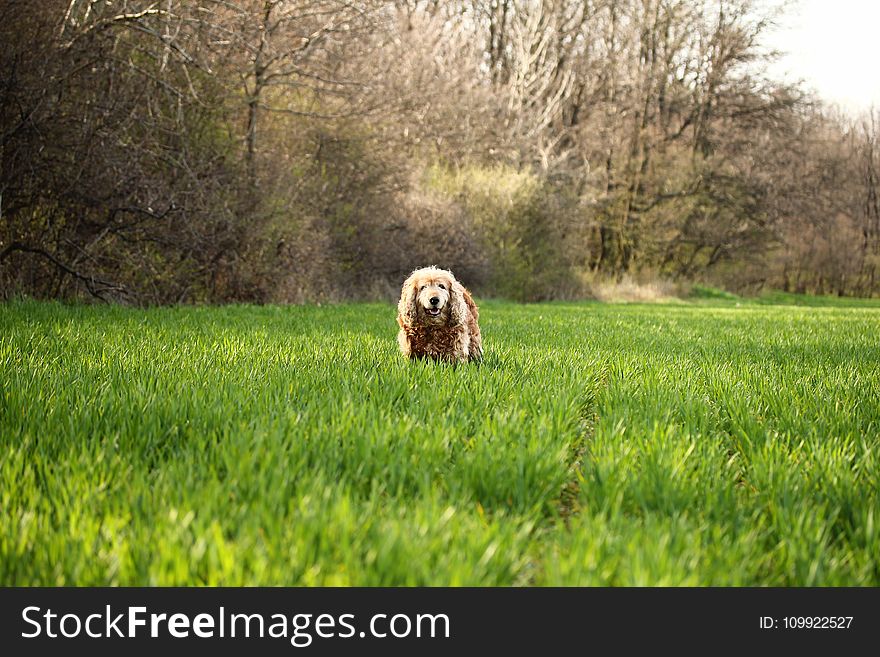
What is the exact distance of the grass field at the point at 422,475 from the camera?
1699 millimetres

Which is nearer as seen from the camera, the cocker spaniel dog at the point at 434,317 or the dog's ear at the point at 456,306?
the cocker spaniel dog at the point at 434,317

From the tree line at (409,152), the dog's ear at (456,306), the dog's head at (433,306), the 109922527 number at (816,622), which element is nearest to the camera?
the 109922527 number at (816,622)

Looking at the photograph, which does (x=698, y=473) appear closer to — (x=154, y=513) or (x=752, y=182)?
(x=154, y=513)

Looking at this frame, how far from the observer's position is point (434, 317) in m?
5.33

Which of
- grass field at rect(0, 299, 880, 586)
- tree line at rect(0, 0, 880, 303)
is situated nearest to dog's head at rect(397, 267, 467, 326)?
grass field at rect(0, 299, 880, 586)

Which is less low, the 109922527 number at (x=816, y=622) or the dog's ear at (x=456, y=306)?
the dog's ear at (x=456, y=306)

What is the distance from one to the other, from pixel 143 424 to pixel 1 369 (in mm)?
1740

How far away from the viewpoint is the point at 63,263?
10.1m

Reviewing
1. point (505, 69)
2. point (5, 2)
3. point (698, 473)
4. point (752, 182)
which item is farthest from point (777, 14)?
point (698, 473)

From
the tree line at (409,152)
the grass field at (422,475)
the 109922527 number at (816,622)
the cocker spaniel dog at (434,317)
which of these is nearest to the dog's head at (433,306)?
the cocker spaniel dog at (434,317)

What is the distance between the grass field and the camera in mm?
1699

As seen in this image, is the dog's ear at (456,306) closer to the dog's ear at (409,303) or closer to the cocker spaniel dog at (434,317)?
the cocker spaniel dog at (434,317)

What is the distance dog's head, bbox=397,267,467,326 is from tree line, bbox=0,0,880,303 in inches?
227

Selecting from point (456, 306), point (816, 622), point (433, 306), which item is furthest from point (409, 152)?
point (816, 622)
